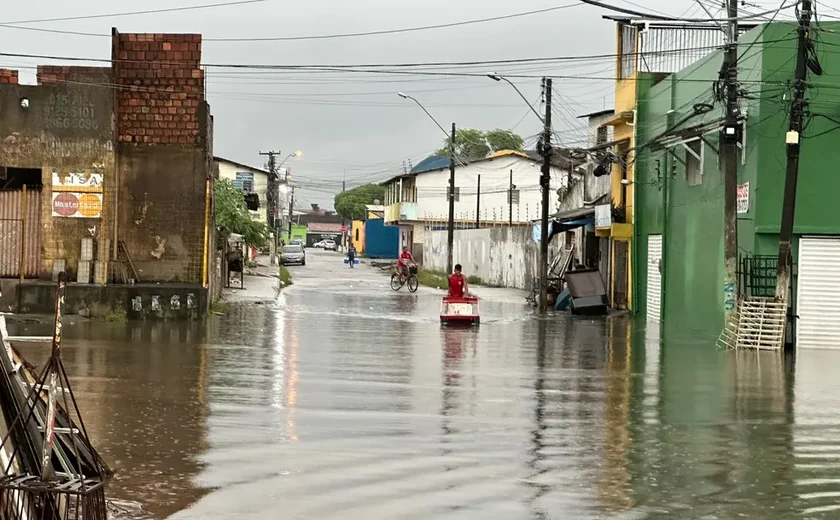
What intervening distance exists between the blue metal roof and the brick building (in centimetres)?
6326

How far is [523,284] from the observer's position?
168ft

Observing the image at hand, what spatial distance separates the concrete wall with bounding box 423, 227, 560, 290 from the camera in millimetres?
49344

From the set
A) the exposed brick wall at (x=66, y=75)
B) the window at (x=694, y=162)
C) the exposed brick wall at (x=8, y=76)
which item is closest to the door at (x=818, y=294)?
the window at (x=694, y=162)

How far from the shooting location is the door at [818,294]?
24516mm

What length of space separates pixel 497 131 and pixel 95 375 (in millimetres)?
109317

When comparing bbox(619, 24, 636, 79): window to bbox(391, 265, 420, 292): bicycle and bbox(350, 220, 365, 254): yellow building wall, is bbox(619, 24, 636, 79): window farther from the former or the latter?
bbox(350, 220, 365, 254): yellow building wall

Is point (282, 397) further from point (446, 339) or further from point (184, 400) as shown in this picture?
point (446, 339)

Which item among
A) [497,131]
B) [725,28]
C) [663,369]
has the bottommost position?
[663,369]

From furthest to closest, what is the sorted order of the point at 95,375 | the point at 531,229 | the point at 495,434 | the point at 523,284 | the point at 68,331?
1. the point at 523,284
2. the point at 531,229
3. the point at 68,331
4. the point at 95,375
5. the point at 495,434

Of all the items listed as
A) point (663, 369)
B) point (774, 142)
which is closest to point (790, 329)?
point (774, 142)

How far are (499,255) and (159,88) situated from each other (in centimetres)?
3007

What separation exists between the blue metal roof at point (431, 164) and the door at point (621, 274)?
52.9 m

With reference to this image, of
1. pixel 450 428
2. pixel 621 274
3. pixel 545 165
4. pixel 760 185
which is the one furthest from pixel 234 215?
pixel 450 428

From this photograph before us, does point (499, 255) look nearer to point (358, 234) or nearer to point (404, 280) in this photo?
point (404, 280)
